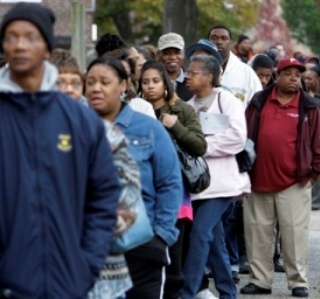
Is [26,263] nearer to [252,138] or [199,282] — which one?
[199,282]

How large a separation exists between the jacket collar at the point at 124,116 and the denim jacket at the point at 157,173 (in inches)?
1.2

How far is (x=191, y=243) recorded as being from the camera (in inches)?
418

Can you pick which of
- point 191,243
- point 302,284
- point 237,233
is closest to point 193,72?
point 191,243

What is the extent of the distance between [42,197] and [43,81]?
1.62 ft

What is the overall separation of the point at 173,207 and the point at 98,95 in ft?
2.61

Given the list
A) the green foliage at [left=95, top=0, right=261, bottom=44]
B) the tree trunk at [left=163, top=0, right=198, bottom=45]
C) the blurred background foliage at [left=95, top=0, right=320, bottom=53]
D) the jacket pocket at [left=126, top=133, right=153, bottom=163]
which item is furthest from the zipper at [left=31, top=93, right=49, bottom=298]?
the green foliage at [left=95, top=0, right=261, bottom=44]

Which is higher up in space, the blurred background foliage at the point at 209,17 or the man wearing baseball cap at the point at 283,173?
the man wearing baseball cap at the point at 283,173

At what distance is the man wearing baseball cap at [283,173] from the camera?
11727 mm

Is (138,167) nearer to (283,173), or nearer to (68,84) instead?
(68,84)

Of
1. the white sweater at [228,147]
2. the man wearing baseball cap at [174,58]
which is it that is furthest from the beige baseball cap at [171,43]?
the white sweater at [228,147]

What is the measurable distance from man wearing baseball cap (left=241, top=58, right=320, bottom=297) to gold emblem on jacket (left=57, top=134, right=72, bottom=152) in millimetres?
6035

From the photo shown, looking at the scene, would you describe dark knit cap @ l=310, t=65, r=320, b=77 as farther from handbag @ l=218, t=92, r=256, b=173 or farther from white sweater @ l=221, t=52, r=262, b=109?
handbag @ l=218, t=92, r=256, b=173

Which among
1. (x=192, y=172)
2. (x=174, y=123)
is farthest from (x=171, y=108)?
(x=192, y=172)

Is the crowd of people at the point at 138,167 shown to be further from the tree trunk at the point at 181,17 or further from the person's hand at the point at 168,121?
the tree trunk at the point at 181,17
